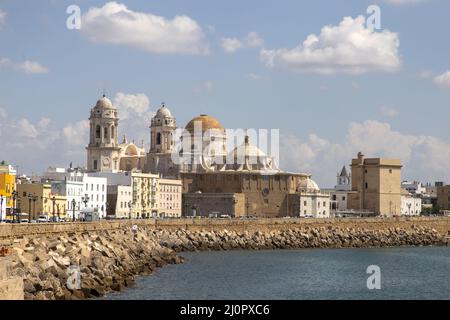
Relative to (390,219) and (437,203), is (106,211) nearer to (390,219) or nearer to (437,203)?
(390,219)

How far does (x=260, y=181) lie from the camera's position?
106 meters

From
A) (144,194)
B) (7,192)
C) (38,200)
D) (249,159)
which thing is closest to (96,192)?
(144,194)

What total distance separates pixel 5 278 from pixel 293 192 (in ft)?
263

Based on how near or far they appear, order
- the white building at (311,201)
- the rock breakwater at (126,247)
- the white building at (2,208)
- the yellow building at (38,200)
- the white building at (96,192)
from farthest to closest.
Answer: the white building at (311,201) → the white building at (96,192) → the yellow building at (38,200) → the white building at (2,208) → the rock breakwater at (126,247)

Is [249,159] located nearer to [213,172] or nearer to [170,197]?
[213,172]

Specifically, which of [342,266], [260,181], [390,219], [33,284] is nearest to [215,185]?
[260,181]

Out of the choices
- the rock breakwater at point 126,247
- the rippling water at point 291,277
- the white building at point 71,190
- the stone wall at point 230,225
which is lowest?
the rippling water at point 291,277

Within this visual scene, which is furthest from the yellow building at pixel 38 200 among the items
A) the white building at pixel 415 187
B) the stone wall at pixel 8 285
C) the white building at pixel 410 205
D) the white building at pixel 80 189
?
the white building at pixel 415 187

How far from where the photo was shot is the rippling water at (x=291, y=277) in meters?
42.4

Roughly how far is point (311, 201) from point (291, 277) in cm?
5533

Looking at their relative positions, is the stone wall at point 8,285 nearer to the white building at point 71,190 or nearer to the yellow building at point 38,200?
the yellow building at point 38,200

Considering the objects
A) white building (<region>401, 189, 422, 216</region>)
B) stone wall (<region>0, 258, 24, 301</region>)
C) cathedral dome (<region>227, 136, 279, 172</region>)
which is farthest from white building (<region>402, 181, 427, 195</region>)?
stone wall (<region>0, 258, 24, 301</region>)

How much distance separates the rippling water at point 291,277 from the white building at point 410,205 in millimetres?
57975

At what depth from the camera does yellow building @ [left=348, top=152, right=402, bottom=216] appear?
117688 mm
